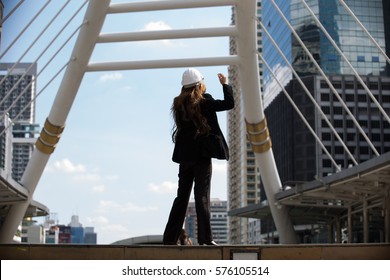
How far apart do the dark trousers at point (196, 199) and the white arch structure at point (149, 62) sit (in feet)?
37.7

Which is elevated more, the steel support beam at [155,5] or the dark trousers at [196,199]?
the steel support beam at [155,5]

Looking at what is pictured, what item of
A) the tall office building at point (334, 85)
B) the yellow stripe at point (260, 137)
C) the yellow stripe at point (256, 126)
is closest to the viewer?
the yellow stripe at point (256, 126)

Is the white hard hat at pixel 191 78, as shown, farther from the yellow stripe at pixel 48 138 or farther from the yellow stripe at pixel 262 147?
the yellow stripe at pixel 262 147

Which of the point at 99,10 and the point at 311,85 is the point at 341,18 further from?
the point at 99,10

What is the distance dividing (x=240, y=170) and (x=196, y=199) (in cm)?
13600

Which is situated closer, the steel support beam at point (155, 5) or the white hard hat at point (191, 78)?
the white hard hat at point (191, 78)

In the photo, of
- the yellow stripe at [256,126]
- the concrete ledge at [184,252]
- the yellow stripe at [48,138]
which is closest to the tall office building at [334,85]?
the yellow stripe at [256,126]

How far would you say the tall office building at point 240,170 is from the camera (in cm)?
13625

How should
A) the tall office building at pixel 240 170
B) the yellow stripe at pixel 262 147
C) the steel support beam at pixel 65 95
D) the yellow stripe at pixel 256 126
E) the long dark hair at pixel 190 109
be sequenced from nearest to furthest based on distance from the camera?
the long dark hair at pixel 190 109
the steel support beam at pixel 65 95
the yellow stripe at pixel 256 126
the yellow stripe at pixel 262 147
the tall office building at pixel 240 170

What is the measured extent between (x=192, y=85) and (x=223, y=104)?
0.32 m

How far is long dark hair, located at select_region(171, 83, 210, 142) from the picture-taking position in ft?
21.0
